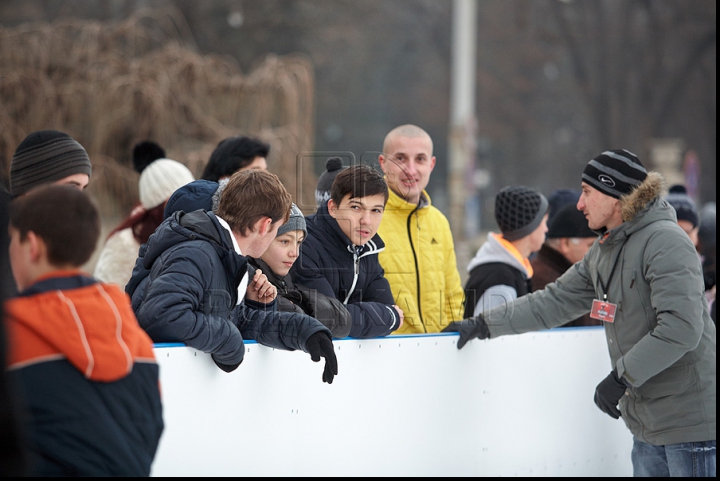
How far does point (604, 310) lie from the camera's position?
3650 mm

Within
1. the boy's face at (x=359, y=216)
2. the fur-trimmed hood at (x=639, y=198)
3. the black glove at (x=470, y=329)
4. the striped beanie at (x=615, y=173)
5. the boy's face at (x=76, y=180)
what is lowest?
the black glove at (x=470, y=329)

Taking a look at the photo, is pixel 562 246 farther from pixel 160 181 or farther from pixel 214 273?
pixel 214 273

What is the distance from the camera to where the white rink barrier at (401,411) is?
3.09m

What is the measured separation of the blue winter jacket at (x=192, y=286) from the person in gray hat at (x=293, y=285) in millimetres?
452

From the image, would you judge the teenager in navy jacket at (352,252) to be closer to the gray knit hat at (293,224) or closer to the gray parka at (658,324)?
the gray knit hat at (293,224)

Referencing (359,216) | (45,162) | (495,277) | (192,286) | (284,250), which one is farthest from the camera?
(495,277)

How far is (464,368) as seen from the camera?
407 cm

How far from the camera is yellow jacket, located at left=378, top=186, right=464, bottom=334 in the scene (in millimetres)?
4172

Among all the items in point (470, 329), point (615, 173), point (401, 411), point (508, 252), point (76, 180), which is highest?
point (76, 180)

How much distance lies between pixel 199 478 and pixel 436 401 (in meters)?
1.25

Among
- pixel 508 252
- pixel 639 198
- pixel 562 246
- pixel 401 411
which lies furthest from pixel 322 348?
pixel 562 246

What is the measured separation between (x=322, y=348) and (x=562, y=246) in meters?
2.18

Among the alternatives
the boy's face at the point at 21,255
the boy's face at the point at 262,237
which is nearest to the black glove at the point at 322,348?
the boy's face at the point at 262,237

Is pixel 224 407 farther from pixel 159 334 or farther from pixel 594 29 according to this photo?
pixel 594 29
